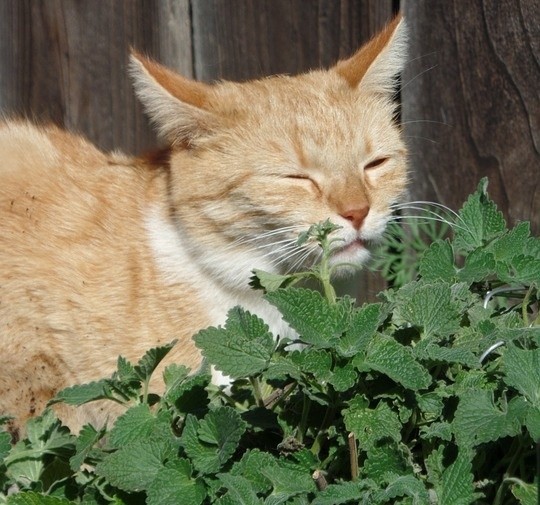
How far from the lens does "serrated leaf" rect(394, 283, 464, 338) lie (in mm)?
1448

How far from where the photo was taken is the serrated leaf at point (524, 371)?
51.5 inches

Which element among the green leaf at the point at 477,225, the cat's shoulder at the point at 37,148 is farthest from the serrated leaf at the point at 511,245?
the cat's shoulder at the point at 37,148

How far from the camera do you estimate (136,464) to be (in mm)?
1398

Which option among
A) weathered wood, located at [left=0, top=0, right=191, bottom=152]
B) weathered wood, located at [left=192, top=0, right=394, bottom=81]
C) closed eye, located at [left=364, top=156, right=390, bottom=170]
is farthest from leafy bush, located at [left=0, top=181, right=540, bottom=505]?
weathered wood, located at [left=0, top=0, right=191, bottom=152]

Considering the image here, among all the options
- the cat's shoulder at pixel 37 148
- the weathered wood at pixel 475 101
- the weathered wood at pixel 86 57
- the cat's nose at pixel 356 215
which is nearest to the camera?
the cat's nose at pixel 356 215

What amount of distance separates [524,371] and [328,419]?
329 millimetres

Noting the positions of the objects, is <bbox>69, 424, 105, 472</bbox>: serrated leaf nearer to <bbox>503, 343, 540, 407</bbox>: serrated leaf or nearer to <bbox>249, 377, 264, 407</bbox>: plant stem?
<bbox>249, 377, 264, 407</bbox>: plant stem

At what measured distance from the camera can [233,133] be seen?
9.05 feet

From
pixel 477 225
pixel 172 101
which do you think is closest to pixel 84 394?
pixel 477 225

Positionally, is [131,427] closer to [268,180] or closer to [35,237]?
[268,180]

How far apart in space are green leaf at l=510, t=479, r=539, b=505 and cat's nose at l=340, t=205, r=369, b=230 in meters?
1.33

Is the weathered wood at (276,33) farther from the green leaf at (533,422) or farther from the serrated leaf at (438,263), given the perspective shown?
the green leaf at (533,422)

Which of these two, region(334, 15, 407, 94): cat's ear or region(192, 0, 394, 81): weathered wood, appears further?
region(192, 0, 394, 81): weathered wood

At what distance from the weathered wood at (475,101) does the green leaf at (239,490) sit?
2.46 m
